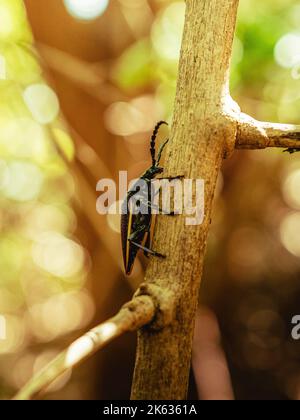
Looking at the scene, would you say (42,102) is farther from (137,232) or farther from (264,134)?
(264,134)

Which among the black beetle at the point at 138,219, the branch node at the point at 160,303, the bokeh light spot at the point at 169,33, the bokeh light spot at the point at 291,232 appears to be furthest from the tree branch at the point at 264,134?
the bokeh light spot at the point at 291,232

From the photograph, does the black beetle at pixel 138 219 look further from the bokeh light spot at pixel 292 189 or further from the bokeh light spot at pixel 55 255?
the bokeh light spot at pixel 55 255

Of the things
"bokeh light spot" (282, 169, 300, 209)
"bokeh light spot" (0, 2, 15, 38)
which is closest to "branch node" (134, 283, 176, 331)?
"bokeh light spot" (0, 2, 15, 38)

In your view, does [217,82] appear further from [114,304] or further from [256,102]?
[114,304]

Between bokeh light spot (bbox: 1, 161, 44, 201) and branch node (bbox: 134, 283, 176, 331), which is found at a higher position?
bokeh light spot (bbox: 1, 161, 44, 201)

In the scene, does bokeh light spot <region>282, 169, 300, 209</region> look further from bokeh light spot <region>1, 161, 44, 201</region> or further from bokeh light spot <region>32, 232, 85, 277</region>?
bokeh light spot <region>32, 232, 85, 277</region>

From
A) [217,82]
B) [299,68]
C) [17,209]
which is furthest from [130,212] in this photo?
[17,209]

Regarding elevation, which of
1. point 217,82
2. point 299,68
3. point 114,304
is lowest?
point 217,82
